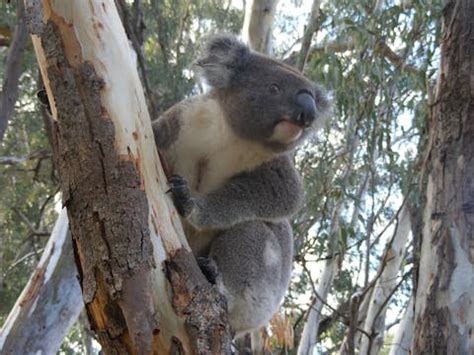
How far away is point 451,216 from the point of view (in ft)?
9.39

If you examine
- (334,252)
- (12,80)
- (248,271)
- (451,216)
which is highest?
(12,80)

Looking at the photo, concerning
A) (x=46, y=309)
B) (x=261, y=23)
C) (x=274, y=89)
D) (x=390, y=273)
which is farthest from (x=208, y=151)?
(x=390, y=273)

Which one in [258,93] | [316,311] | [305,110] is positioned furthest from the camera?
[316,311]

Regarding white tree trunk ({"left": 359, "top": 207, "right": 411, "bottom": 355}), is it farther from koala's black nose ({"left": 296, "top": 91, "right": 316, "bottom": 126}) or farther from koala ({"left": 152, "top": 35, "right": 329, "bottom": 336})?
koala's black nose ({"left": 296, "top": 91, "right": 316, "bottom": 126})

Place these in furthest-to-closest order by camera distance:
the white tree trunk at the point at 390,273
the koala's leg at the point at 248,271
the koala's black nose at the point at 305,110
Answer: the white tree trunk at the point at 390,273 < the koala's black nose at the point at 305,110 < the koala's leg at the point at 248,271

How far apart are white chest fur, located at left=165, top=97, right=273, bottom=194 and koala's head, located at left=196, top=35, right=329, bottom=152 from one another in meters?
0.05

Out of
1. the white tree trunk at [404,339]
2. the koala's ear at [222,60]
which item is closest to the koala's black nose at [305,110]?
the koala's ear at [222,60]

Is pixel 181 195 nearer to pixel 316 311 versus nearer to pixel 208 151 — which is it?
pixel 208 151

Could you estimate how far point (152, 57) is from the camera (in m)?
7.45

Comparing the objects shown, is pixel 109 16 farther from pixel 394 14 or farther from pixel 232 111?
pixel 394 14

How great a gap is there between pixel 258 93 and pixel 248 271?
718 millimetres

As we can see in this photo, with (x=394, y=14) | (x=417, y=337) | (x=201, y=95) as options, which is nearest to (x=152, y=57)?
(x=394, y=14)

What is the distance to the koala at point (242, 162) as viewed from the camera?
259cm

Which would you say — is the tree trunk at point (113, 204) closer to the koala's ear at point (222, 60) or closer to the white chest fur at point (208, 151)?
the white chest fur at point (208, 151)
